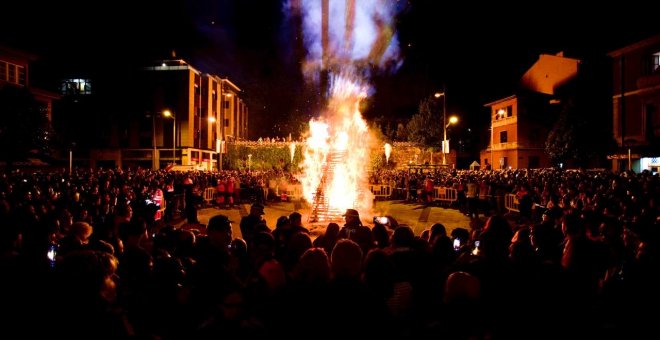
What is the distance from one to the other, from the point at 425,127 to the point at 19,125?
42446mm

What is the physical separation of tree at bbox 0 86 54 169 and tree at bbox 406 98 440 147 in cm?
4038

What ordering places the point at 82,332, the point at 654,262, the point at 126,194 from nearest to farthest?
the point at 82,332, the point at 654,262, the point at 126,194

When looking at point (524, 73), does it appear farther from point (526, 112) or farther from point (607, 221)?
point (607, 221)

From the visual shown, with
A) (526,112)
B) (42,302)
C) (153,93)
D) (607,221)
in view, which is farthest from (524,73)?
(42,302)

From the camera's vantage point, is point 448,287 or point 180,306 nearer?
point 448,287

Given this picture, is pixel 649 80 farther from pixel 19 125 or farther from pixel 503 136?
pixel 19 125

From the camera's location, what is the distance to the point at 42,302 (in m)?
3.37

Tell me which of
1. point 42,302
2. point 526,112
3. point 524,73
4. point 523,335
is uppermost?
point 524,73

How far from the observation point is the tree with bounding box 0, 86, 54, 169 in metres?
24.7

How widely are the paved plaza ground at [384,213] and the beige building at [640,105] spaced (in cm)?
1640

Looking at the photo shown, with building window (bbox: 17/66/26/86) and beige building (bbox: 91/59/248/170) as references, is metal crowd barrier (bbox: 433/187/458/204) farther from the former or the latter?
beige building (bbox: 91/59/248/170)

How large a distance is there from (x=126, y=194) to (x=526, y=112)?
153 ft

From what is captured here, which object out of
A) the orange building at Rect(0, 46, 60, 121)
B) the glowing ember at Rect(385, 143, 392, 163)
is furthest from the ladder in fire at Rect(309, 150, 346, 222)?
the glowing ember at Rect(385, 143, 392, 163)

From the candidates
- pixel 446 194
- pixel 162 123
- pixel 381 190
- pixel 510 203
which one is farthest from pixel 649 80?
pixel 162 123
